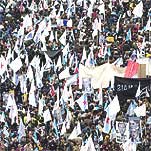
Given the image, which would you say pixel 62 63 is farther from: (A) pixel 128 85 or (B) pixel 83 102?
(A) pixel 128 85

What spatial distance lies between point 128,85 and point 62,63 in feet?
18.6

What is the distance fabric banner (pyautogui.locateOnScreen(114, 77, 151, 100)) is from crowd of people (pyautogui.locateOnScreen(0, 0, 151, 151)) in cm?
55

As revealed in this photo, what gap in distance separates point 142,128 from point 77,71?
454 cm

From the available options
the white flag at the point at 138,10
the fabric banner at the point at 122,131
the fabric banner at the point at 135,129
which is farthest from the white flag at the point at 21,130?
the white flag at the point at 138,10

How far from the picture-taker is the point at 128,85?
22156 millimetres

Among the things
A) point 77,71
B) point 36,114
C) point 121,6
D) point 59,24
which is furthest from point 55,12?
point 36,114

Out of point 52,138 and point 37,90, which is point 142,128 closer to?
point 52,138

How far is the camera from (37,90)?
1018 inches

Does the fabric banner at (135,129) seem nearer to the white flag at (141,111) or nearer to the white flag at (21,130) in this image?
the white flag at (141,111)

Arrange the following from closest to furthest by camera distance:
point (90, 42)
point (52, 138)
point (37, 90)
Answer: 1. point (52, 138)
2. point (37, 90)
3. point (90, 42)

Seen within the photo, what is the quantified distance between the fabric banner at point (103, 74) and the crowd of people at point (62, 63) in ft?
0.84

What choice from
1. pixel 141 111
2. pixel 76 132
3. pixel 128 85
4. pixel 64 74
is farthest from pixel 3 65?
pixel 141 111

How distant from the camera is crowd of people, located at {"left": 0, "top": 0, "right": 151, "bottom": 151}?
23328mm

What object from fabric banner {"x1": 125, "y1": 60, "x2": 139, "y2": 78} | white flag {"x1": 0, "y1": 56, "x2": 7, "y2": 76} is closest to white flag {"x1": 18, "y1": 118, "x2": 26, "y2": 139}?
fabric banner {"x1": 125, "y1": 60, "x2": 139, "y2": 78}
